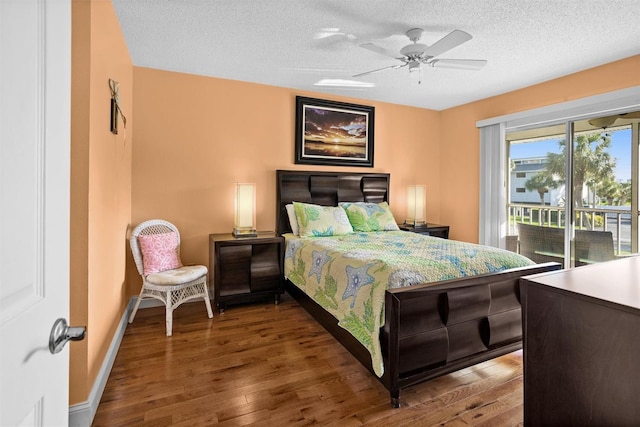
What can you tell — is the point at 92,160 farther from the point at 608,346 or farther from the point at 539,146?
the point at 539,146

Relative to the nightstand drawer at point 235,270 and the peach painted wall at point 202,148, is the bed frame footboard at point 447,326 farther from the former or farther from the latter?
the peach painted wall at point 202,148

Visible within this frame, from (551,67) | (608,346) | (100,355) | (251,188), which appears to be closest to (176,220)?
(251,188)

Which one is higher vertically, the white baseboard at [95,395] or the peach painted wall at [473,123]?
the peach painted wall at [473,123]

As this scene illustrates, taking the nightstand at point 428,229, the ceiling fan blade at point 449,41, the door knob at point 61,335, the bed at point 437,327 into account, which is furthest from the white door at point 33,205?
the nightstand at point 428,229

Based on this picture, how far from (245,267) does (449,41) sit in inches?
108

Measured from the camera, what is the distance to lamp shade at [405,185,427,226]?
4.52 meters

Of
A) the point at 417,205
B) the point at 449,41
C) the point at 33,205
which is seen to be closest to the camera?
the point at 33,205

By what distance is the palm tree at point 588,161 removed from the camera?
11.1 feet

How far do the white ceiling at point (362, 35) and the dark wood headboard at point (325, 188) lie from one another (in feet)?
3.87

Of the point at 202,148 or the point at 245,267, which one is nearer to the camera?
the point at 245,267

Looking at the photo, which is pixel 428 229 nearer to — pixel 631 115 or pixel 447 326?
pixel 631 115

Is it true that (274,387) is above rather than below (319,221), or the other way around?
below

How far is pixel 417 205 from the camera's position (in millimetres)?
4523

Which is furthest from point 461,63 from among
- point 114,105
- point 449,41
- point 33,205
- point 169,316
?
point 169,316
